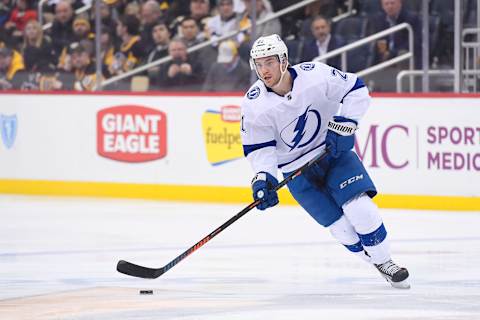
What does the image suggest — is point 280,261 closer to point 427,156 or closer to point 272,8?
point 427,156

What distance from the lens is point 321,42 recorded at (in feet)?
31.2

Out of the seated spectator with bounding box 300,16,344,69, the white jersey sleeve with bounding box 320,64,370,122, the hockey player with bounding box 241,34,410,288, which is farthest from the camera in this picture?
the seated spectator with bounding box 300,16,344,69

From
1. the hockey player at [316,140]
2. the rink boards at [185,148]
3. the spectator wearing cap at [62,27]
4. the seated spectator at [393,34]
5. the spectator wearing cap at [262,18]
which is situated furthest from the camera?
the spectator wearing cap at [62,27]

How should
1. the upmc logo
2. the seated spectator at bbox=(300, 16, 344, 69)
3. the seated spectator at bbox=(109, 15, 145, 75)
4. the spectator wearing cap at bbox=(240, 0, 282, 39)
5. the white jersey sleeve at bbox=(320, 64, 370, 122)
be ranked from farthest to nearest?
1. the seated spectator at bbox=(109, 15, 145, 75)
2. the upmc logo
3. the spectator wearing cap at bbox=(240, 0, 282, 39)
4. the seated spectator at bbox=(300, 16, 344, 69)
5. the white jersey sleeve at bbox=(320, 64, 370, 122)

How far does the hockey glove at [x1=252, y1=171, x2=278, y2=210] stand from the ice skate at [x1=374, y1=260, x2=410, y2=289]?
22.6 inches

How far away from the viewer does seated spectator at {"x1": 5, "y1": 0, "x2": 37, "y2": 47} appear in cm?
1103

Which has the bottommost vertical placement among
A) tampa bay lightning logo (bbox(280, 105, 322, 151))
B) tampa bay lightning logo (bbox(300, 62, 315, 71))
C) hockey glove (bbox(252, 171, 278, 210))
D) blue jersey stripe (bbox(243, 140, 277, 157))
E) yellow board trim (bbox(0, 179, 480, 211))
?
yellow board trim (bbox(0, 179, 480, 211))

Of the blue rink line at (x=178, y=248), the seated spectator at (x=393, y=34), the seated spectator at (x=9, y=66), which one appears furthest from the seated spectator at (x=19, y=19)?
the blue rink line at (x=178, y=248)

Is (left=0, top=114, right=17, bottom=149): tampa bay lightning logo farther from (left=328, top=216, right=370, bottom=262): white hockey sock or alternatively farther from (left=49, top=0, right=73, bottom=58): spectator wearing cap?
(left=328, top=216, right=370, bottom=262): white hockey sock

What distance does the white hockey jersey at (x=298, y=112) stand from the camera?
561 cm

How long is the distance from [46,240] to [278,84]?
265cm

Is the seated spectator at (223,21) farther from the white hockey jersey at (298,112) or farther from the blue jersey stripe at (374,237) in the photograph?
the blue jersey stripe at (374,237)

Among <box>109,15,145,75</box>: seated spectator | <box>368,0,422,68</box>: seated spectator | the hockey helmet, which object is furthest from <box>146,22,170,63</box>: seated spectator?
the hockey helmet

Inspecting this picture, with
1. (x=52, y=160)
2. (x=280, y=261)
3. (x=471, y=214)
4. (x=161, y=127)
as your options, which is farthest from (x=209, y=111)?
(x=280, y=261)
